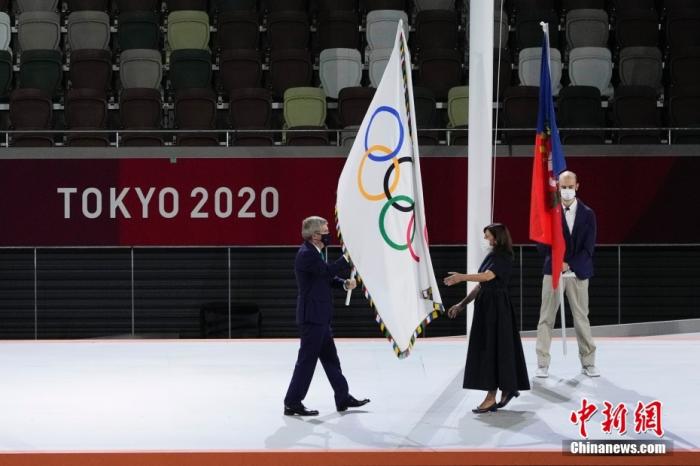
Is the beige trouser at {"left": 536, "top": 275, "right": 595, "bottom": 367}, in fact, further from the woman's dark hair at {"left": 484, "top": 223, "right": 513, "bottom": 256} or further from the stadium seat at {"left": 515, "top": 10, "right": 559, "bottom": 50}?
the stadium seat at {"left": 515, "top": 10, "right": 559, "bottom": 50}

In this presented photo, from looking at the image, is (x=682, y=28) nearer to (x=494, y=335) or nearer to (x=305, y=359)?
(x=494, y=335)

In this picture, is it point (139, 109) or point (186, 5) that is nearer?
point (139, 109)

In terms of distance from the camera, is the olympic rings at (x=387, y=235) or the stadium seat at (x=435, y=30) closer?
the olympic rings at (x=387, y=235)

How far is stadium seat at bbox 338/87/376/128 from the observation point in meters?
13.8

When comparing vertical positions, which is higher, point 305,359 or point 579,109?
point 579,109

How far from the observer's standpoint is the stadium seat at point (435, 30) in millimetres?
15203

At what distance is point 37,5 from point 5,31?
0.85m

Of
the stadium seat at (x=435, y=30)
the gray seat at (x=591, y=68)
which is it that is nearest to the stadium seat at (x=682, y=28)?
the gray seat at (x=591, y=68)

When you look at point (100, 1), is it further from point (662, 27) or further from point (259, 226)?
point (662, 27)

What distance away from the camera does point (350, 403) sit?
7.07 m

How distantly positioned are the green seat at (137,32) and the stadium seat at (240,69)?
1.29m

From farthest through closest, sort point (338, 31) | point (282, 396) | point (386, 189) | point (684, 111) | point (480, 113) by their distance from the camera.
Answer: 1. point (338, 31)
2. point (684, 111)
3. point (480, 113)
4. point (282, 396)
5. point (386, 189)

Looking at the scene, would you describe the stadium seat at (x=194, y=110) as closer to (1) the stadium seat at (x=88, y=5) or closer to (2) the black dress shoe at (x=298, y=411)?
(1) the stadium seat at (x=88, y=5)

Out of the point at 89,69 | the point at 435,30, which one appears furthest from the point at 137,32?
the point at 435,30
